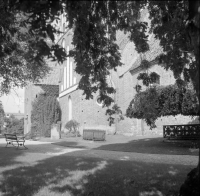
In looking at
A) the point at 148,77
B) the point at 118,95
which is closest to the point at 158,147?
the point at 148,77

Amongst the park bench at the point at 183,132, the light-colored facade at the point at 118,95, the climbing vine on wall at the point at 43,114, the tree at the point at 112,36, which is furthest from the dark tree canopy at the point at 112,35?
the climbing vine on wall at the point at 43,114

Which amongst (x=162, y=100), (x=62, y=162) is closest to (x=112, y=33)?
(x=62, y=162)

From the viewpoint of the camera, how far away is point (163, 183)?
5863 millimetres

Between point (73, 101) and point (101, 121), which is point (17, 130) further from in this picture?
point (101, 121)

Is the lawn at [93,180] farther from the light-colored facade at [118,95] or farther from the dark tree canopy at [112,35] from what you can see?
the light-colored facade at [118,95]

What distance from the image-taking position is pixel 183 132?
15367 millimetres

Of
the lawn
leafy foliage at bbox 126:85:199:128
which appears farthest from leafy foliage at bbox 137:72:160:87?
leafy foliage at bbox 126:85:199:128

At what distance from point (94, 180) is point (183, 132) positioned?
1030 cm

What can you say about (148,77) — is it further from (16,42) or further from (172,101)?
(172,101)

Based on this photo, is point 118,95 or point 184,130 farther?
point 118,95

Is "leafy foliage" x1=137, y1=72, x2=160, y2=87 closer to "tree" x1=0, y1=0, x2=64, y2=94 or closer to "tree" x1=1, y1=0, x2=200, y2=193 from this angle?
"tree" x1=1, y1=0, x2=200, y2=193

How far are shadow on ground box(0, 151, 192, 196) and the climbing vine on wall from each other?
22.3 meters

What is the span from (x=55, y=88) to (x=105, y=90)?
3262 centimetres

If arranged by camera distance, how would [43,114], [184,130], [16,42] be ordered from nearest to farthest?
[16,42] → [184,130] → [43,114]
